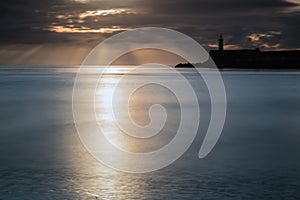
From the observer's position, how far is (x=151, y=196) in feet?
23.0

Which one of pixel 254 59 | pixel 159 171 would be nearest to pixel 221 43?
pixel 254 59

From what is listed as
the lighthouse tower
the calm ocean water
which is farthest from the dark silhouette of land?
the calm ocean water

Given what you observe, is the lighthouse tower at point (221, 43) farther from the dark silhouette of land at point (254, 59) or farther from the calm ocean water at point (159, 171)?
the calm ocean water at point (159, 171)

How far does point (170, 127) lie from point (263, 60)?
479 ft

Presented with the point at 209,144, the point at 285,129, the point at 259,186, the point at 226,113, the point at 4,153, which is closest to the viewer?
the point at 259,186

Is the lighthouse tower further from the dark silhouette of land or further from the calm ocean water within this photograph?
the calm ocean water

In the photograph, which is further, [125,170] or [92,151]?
[92,151]

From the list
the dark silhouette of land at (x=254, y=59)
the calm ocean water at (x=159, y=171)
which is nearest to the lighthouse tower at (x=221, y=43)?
the dark silhouette of land at (x=254, y=59)

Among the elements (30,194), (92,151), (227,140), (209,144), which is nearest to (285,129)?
(227,140)

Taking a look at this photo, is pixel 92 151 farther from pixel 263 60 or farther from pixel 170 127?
pixel 263 60

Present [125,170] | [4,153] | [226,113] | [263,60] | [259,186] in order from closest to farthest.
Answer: [259,186] < [125,170] < [4,153] < [226,113] < [263,60]

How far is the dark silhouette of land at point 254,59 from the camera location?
502 ft

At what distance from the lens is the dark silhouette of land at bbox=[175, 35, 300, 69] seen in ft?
502

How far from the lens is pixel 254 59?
15962 centimetres
